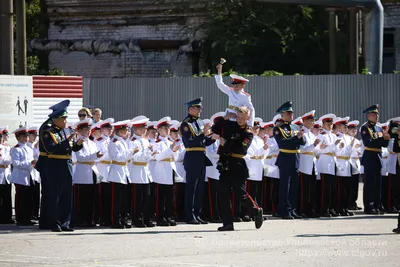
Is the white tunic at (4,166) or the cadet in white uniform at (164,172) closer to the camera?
the cadet in white uniform at (164,172)

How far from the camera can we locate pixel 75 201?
1727cm

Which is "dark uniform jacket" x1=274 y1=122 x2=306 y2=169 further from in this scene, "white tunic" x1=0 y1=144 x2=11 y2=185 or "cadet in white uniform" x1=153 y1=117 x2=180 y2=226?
"white tunic" x1=0 y1=144 x2=11 y2=185

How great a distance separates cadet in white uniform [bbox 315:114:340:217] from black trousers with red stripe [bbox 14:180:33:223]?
16.2ft

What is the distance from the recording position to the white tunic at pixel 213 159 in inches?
713

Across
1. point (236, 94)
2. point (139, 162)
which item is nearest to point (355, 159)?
point (236, 94)

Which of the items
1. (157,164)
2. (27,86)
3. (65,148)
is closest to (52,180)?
(65,148)

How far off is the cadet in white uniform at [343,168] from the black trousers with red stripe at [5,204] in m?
5.62

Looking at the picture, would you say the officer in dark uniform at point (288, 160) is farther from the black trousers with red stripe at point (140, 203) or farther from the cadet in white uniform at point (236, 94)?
the black trousers with red stripe at point (140, 203)

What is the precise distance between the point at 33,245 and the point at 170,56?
24.3m

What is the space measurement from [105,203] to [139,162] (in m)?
0.82

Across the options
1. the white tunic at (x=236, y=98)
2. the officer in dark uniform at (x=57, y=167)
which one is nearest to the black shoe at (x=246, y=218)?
the white tunic at (x=236, y=98)

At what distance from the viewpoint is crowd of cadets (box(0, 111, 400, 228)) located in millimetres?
17031

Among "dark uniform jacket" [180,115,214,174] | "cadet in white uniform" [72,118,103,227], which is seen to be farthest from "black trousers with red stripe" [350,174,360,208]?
"cadet in white uniform" [72,118,103,227]

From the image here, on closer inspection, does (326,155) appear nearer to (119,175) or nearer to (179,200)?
(179,200)
